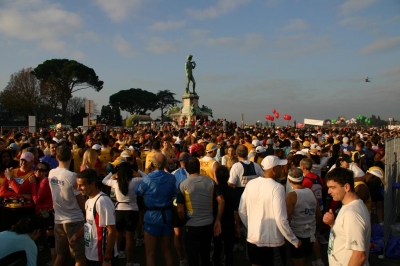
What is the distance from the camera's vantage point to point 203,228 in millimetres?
4008

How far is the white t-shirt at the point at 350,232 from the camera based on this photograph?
7.95 feet

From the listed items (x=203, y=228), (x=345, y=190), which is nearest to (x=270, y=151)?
(x=203, y=228)

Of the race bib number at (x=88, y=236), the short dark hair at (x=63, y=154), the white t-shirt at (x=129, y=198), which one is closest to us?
the race bib number at (x=88, y=236)

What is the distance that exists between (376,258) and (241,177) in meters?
2.58

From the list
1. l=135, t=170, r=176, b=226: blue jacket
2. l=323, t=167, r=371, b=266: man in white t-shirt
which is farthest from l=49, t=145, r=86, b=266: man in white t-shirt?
l=323, t=167, r=371, b=266: man in white t-shirt

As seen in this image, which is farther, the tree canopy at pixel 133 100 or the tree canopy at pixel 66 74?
the tree canopy at pixel 133 100

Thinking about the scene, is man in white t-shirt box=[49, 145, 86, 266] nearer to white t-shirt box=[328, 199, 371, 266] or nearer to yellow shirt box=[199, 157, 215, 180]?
yellow shirt box=[199, 157, 215, 180]

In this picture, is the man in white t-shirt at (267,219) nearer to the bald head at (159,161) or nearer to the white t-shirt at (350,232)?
the white t-shirt at (350,232)

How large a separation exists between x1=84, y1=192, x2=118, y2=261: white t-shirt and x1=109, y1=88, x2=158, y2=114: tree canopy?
72.3 meters

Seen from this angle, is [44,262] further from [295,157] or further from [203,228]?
[295,157]

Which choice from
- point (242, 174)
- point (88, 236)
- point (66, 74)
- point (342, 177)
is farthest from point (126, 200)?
point (66, 74)

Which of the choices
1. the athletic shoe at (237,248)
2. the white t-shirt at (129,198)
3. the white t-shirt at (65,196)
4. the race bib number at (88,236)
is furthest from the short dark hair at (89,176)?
the athletic shoe at (237,248)

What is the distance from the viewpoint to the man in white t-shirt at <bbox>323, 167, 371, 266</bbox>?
2418mm

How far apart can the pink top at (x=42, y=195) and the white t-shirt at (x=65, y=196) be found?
48cm
